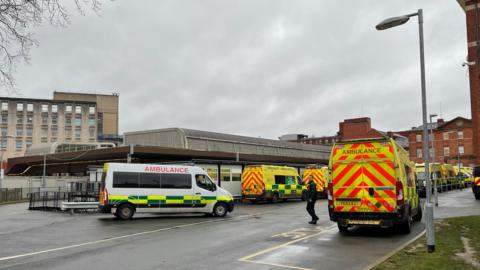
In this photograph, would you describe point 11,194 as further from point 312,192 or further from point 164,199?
point 312,192

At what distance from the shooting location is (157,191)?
18812 mm

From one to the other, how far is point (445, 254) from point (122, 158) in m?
40.2

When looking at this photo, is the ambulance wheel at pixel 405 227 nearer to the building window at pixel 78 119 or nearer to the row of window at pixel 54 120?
the row of window at pixel 54 120

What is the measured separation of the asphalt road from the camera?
8430mm

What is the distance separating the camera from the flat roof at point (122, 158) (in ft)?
125

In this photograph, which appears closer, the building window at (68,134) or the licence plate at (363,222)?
the licence plate at (363,222)

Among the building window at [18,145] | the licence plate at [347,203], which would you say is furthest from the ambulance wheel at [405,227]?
the building window at [18,145]

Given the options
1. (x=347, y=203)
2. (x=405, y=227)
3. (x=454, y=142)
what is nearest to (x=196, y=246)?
(x=347, y=203)

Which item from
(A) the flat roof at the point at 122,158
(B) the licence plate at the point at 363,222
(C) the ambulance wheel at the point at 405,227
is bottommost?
A: (C) the ambulance wheel at the point at 405,227

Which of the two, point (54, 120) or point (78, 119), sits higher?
point (78, 119)

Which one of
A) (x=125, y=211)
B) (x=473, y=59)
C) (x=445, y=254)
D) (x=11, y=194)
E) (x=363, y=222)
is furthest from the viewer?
(x=11, y=194)

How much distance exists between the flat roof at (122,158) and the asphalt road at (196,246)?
15738 mm

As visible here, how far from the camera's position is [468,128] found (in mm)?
87562

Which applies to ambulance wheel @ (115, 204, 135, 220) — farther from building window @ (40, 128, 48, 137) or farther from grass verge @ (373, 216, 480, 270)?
building window @ (40, 128, 48, 137)
